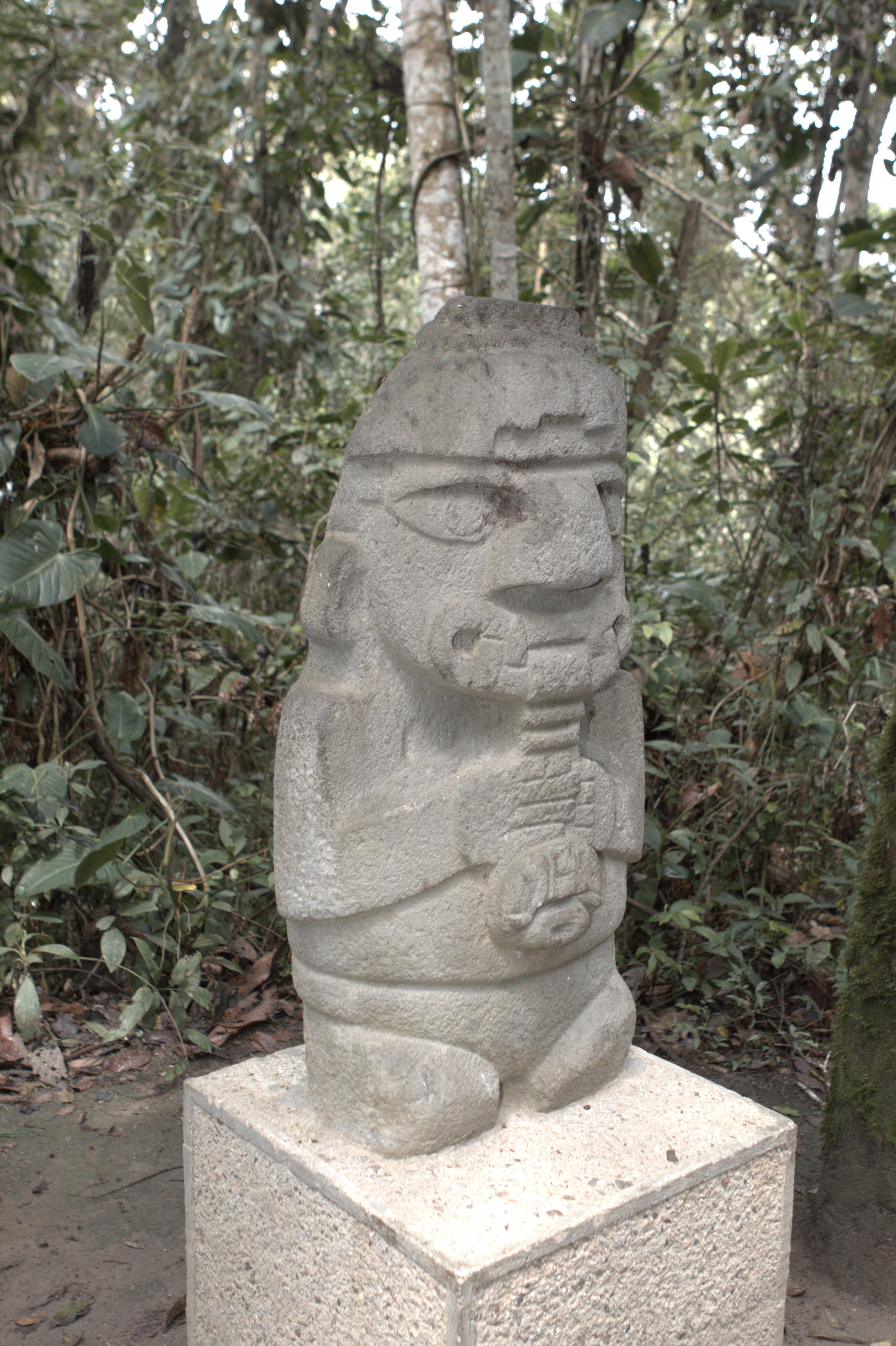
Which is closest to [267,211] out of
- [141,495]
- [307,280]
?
[307,280]

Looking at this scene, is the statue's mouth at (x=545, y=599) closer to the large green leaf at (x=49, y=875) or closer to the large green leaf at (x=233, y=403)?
the large green leaf at (x=49, y=875)

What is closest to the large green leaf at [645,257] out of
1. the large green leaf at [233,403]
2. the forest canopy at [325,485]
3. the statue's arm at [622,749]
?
the forest canopy at [325,485]

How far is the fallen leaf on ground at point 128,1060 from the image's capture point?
2936mm

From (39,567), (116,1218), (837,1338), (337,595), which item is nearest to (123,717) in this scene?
(39,567)

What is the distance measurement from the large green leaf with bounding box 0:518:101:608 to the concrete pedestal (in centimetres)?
132

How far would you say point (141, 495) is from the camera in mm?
3631

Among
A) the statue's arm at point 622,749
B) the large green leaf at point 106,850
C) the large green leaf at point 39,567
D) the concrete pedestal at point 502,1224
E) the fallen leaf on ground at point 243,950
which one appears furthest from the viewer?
the fallen leaf on ground at point 243,950

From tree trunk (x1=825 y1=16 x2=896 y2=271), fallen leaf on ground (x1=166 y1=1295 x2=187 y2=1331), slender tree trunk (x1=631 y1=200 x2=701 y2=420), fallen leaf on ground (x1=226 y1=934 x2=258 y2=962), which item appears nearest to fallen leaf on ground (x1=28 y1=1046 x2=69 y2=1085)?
fallen leaf on ground (x1=226 y1=934 x2=258 y2=962)

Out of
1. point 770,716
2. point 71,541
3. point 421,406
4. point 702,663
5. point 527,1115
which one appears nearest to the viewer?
point 421,406

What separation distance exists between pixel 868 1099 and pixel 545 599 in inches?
52.6

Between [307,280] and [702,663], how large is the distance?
A: 101 inches

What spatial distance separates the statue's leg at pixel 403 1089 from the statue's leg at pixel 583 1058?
11cm

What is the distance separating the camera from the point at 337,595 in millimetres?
1678

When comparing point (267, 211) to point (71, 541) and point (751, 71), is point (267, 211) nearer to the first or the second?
point (751, 71)
